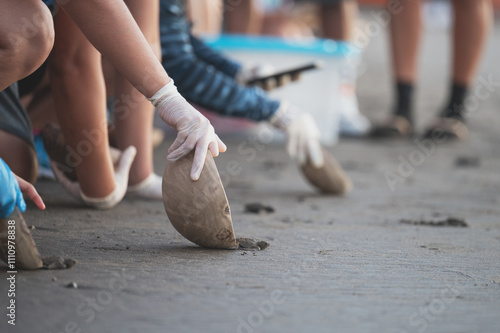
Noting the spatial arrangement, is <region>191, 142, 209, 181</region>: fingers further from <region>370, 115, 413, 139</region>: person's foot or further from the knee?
<region>370, 115, 413, 139</region>: person's foot

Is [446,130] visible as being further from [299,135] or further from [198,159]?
[198,159]

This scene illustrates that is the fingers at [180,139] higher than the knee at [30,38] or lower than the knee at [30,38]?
lower

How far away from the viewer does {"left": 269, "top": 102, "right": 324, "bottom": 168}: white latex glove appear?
239 centimetres

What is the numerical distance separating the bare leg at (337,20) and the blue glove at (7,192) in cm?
369

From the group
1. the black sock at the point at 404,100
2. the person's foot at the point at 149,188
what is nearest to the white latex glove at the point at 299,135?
the person's foot at the point at 149,188

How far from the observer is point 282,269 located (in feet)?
4.76

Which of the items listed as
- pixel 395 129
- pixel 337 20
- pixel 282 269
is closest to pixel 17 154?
pixel 282 269

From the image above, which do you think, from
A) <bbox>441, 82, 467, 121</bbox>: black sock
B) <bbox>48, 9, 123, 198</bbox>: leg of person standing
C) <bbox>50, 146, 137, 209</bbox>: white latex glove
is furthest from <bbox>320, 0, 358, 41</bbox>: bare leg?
<bbox>48, 9, 123, 198</bbox>: leg of person standing

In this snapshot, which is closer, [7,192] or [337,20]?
[7,192]

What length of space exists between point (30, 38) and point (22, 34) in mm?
19

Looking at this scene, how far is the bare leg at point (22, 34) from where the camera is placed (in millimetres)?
1446

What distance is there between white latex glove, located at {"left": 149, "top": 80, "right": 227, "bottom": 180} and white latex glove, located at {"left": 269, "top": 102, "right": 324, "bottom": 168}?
92 cm

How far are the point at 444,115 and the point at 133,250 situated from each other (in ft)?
10.2

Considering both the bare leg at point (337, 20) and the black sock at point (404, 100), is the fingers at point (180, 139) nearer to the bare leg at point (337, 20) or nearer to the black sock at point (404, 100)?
the black sock at point (404, 100)
